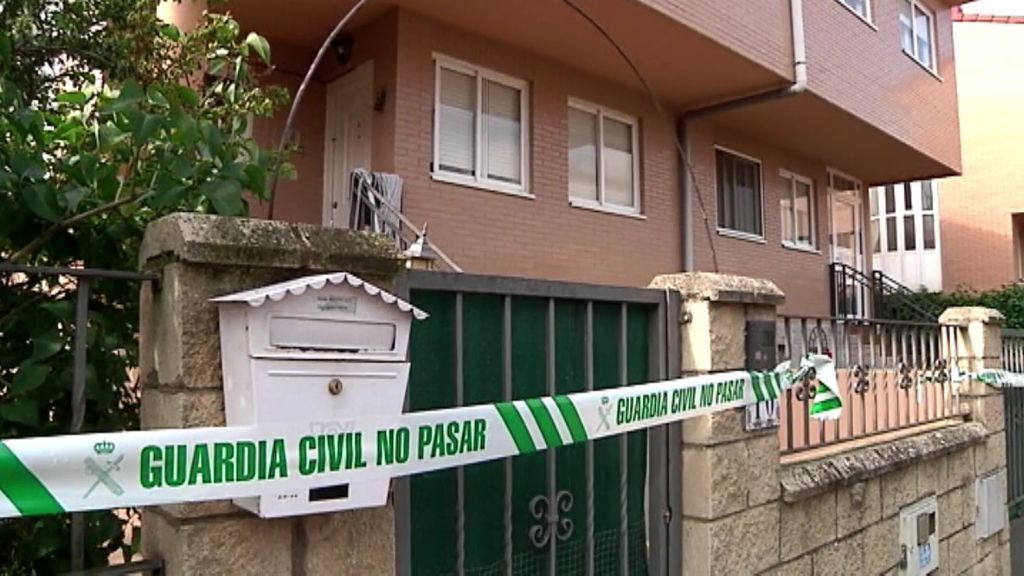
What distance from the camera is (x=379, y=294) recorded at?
2.34 metres

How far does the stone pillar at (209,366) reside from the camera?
7.14ft

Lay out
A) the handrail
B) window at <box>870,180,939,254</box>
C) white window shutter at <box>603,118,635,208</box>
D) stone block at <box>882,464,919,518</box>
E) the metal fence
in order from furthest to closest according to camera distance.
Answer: window at <box>870,180,939,254</box> < white window shutter at <box>603,118,635,208</box> < the handrail < stone block at <box>882,464,919,518</box> < the metal fence

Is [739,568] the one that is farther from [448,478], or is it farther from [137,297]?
[137,297]

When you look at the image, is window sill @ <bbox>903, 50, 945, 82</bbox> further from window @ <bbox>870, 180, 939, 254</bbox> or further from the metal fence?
the metal fence

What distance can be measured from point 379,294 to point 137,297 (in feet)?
2.81

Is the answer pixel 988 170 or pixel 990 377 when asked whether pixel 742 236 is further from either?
pixel 988 170

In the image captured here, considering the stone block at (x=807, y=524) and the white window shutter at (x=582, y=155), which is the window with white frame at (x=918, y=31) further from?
the stone block at (x=807, y=524)

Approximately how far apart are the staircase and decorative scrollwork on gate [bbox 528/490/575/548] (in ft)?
41.3

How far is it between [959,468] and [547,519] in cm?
476

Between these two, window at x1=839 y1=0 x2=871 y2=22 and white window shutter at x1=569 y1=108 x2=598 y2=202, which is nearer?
white window shutter at x1=569 y1=108 x2=598 y2=202


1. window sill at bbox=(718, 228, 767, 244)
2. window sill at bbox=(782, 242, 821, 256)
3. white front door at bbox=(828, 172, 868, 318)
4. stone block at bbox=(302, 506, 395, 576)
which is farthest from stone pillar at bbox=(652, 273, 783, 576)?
white front door at bbox=(828, 172, 868, 318)

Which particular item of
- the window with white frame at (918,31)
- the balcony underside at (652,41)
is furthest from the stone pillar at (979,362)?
the window with white frame at (918,31)

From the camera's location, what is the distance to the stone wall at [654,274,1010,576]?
3762mm

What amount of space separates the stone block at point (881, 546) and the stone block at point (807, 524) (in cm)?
55
